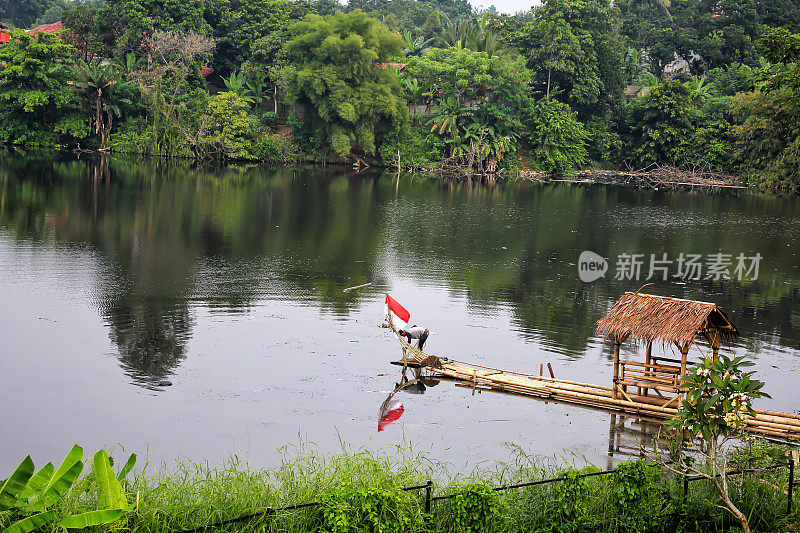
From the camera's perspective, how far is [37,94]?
47656 mm

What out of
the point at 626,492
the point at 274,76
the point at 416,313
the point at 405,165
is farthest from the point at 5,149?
the point at 626,492

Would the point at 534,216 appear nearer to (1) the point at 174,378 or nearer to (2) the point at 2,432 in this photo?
(1) the point at 174,378

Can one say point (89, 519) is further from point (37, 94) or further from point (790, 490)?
point (37, 94)

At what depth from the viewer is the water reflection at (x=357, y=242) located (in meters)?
18.3

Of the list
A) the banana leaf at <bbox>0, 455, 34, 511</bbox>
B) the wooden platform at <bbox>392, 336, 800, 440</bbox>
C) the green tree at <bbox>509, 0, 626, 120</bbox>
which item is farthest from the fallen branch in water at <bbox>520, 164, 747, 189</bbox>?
the banana leaf at <bbox>0, 455, 34, 511</bbox>

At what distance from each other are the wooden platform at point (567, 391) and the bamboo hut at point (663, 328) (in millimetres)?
167

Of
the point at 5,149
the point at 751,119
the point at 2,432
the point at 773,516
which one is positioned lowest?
the point at 2,432

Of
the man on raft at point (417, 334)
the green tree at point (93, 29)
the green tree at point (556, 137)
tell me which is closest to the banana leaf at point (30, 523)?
the man on raft at point (417, 334)

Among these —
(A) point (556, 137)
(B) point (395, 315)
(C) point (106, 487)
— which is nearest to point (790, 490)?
(C) point (106, 487)

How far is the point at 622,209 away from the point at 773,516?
31.6 m

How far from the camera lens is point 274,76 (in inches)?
2077

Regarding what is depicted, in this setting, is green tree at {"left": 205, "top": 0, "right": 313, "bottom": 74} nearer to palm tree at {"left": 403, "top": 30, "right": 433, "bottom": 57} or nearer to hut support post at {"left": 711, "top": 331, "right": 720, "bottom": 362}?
palm tree at {"left": 403, "top": 30, "right": 433, "bottom": 57}

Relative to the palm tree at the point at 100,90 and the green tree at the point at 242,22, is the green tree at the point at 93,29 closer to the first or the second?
the palm tree at the point at 100,90

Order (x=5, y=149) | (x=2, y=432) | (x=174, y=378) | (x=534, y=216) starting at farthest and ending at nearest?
1. (x=5, y=149)
2. (x=534, y=216)
3. (x=174, y=378)
4. (x=2, y=432)
